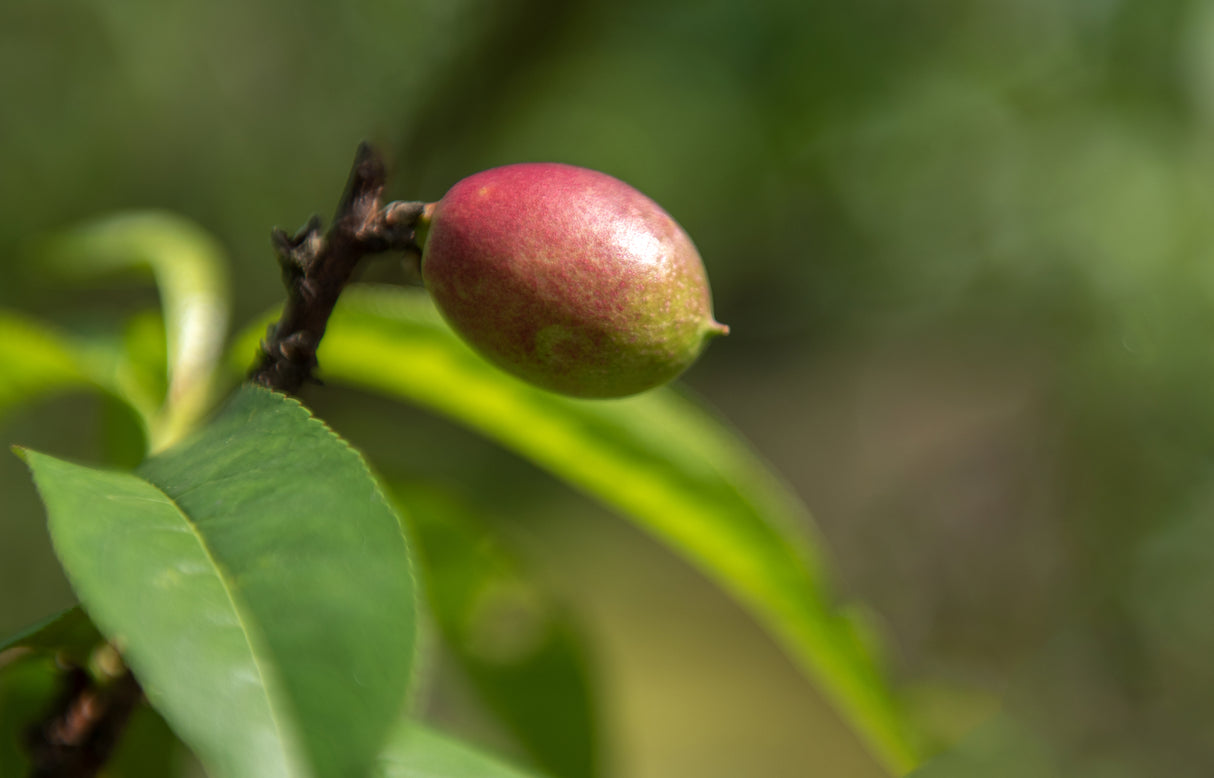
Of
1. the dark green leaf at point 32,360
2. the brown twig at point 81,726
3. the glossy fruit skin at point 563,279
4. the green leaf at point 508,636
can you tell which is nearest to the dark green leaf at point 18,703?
the brown twig at point 81,726

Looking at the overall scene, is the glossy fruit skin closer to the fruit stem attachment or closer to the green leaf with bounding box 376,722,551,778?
the fruit stem attachment

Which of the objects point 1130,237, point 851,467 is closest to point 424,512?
point 1130,237

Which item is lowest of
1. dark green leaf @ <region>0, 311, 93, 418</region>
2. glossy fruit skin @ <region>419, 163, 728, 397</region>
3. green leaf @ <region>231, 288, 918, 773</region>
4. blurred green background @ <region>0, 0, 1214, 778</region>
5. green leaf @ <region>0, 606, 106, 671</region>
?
green leaf @ <region>0, 606, 106, 671</region>

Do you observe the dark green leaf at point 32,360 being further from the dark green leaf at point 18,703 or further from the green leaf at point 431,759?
the green leaf at point 431,759

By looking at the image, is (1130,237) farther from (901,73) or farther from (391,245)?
(391,245)

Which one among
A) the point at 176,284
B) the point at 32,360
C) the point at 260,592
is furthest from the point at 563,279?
the point at 176,284

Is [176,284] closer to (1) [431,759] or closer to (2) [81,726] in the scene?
(2) [81,726]

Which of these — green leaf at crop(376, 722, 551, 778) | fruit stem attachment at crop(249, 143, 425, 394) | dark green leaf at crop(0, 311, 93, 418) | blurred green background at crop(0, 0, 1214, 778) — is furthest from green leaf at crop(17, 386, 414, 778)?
blurred green background at crop(0, 0, 1214, 778)
